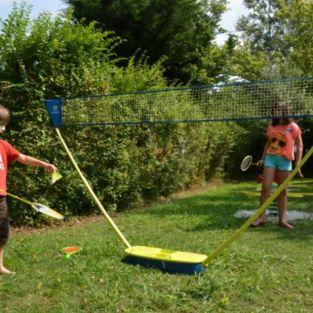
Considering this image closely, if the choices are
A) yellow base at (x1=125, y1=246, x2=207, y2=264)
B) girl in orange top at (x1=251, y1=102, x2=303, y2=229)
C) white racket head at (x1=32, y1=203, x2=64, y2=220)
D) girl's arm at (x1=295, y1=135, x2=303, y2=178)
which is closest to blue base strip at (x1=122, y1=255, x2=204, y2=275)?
yellow base at (x1=125, y1=246, x2=207, y2=264)

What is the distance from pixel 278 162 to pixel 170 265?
3.14 meters

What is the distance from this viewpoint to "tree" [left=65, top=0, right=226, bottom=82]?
19.0 meters

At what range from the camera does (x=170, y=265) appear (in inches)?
188

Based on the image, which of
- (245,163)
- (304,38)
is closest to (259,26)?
(304,38)

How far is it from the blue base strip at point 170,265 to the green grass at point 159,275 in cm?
9

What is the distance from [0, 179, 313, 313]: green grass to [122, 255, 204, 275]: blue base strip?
88 millimetres

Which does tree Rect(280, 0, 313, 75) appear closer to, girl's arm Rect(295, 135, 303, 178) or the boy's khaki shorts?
girl's arm Rect(295, 135, 303, 178)

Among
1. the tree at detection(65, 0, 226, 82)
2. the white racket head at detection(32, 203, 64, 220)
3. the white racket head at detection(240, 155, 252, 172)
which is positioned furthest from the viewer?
the tree at detection(65, 0, 226, 82)

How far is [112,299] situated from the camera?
4105 mm

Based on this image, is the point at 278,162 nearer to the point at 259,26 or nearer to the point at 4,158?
the point at 4,158

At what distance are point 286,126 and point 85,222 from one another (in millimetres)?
3553

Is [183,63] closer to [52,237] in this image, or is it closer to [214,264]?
[52,237]

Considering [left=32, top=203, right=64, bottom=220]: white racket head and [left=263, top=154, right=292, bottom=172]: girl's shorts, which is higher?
[left=263, top=154, right=292, bottom=172]: girl's shorts

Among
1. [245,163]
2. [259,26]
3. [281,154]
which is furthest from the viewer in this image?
[259,26]
